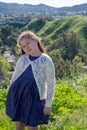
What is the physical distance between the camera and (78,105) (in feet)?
18.1

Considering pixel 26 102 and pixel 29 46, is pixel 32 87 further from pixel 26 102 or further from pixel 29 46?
pixel 29 46

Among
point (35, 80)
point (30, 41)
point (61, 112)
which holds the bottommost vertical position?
point (61, 112)

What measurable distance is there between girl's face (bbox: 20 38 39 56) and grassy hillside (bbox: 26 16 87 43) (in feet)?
258

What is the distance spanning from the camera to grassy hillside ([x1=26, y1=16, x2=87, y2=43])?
281 feet

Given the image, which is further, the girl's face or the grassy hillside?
the grassy hillside

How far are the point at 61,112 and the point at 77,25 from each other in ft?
278

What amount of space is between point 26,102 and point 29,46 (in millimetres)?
592

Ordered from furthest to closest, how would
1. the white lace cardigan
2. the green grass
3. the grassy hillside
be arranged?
the grassy hillside
the green grass
the white lace cardigan

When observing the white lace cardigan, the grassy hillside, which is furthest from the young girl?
the grassy hillside

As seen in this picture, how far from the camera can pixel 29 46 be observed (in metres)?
3.67

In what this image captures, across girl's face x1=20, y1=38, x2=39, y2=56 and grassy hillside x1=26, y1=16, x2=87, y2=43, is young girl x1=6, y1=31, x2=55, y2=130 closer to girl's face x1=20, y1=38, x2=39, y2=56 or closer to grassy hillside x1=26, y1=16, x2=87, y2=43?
girl's face x1=20, y1=38, x2=39, y2=56

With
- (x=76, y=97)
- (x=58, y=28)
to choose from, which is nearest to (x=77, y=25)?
(x=58, y=28)

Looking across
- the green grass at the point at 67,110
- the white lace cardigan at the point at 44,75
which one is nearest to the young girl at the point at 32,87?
the white lace cardigan at the point at 44,75

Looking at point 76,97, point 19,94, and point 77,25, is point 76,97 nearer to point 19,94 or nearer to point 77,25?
point 19,94
